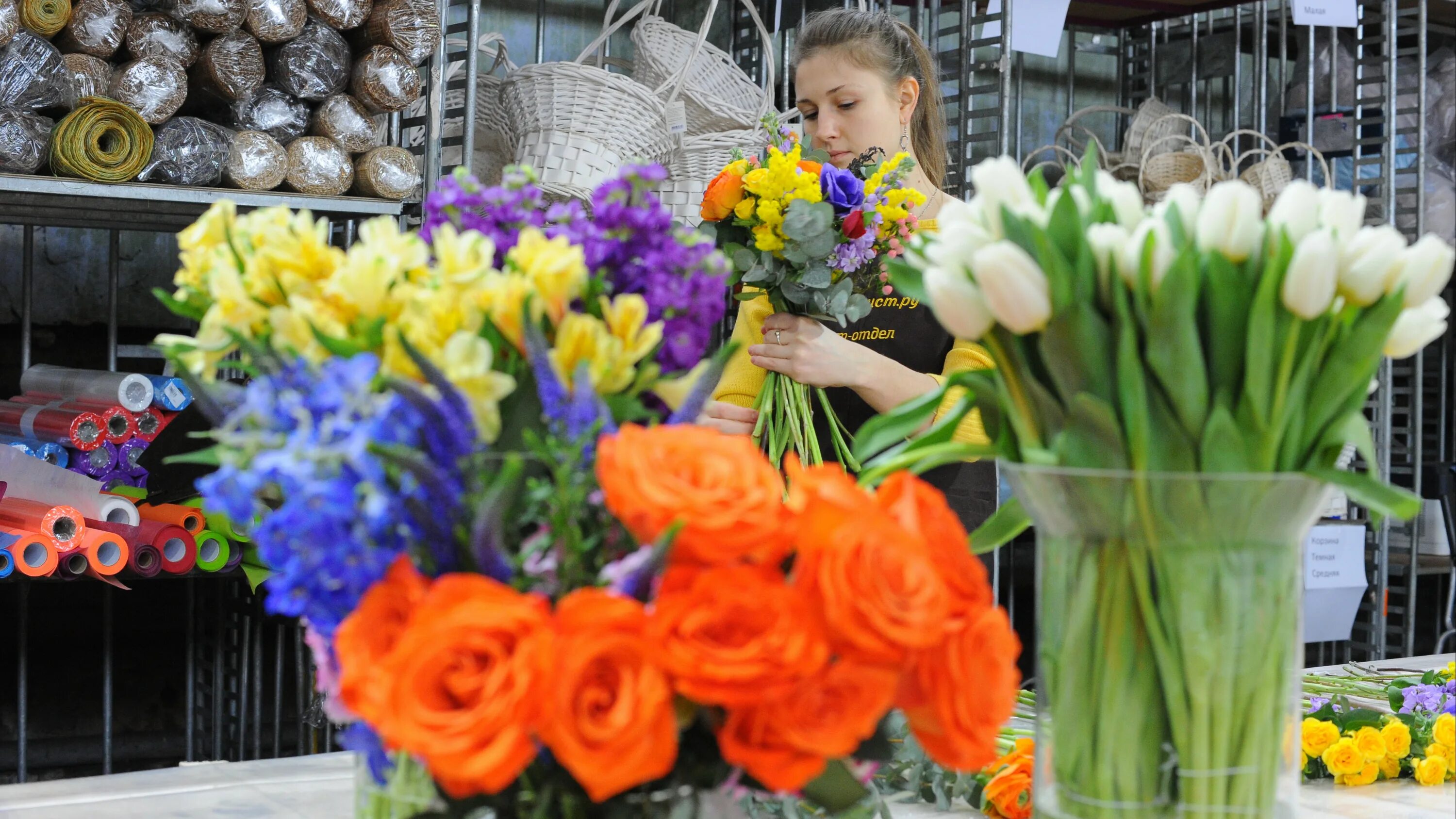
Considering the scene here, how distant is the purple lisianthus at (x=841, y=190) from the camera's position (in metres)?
1.22

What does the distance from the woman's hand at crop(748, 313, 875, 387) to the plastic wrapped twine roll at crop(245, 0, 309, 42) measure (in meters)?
0.93

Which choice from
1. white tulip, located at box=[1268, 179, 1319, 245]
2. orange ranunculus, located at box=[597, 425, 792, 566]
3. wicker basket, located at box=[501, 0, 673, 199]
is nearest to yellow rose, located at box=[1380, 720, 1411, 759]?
white tulip, located at box=[1268, 179, 1319, 245]

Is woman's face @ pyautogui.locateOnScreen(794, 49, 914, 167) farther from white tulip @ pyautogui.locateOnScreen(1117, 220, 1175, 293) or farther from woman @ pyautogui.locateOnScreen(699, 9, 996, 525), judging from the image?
white tulip @ pyautogui.locateOnScreen(1117, 220, 1175, 293)

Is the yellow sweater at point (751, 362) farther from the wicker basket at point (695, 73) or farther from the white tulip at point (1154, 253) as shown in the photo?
the white tulip at point (1154, 253)

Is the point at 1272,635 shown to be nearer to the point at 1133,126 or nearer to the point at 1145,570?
the point at 1145,570

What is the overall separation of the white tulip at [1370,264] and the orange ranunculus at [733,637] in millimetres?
258

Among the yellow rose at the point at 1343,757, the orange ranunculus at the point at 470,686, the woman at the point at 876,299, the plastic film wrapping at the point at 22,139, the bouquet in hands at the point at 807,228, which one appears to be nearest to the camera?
the orange ranunculus at the point at 470,686

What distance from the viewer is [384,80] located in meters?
1.99

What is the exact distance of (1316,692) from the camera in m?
1.16

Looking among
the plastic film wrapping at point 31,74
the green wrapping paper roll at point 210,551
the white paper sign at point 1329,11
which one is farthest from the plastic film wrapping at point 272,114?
the white paper sign at point 1329,11

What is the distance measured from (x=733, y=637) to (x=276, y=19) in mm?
1713

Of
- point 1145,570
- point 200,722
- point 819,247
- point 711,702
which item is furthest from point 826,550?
point 200,722

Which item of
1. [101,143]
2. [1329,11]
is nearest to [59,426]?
[101,143]

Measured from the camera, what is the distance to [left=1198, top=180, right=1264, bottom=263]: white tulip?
513 mm
